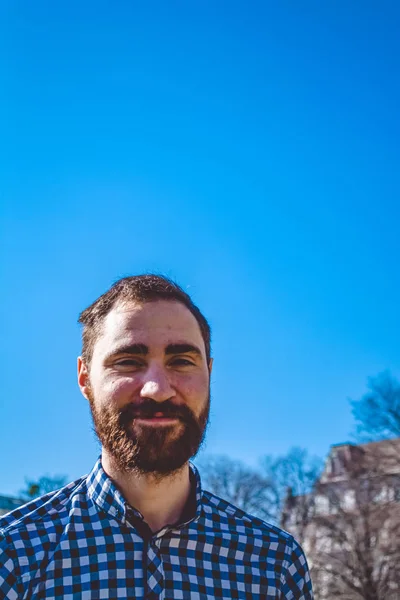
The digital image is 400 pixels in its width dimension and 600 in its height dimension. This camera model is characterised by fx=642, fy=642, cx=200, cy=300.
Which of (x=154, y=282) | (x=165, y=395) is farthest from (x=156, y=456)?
(x=154, y=282)

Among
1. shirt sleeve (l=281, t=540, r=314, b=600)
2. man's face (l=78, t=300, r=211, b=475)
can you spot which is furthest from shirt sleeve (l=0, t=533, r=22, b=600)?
shirt sleeve (l=281, t=540, r=314, b=600)

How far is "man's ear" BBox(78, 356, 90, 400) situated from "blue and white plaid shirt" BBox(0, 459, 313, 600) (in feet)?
0.94

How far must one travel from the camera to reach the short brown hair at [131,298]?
8.34 feet

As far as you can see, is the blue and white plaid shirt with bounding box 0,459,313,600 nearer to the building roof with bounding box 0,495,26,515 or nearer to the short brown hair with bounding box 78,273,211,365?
the short brown hair with bounding box 78,273,211,365

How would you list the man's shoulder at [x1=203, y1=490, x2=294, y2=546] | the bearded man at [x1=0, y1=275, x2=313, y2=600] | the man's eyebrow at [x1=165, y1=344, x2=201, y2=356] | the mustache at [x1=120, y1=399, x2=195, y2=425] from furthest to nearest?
1. the man's shoulder at [x1=203, y1=490, x2=294, y2=546]
2. the man's eyebrow at [x1=165, y1=344, x2=201, y2=356]
3. the mustache at [x1=120, y1=399, x2=195, y2=425]
4. the bearded man at [x1=0, y1=275, x2=313, y2=600]

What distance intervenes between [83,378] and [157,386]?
45 cm

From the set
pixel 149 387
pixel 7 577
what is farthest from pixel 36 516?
pixel 149 387

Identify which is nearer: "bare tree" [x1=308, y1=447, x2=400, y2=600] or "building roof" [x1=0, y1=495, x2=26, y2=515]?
"bare tree" [x1=308, y1=447, x2=400, y2=600]

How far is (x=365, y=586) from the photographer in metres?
27.9

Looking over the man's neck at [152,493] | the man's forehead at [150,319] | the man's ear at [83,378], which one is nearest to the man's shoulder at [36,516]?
the man's neck at [152,493]

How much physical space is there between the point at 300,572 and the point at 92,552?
2.67 ft

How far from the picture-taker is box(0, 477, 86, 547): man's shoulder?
86.6 inches

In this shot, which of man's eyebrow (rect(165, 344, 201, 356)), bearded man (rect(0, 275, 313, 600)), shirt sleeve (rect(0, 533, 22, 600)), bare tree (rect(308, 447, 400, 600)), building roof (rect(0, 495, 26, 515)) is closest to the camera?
shirt sleeve (rect(0, 533, 22, 600))

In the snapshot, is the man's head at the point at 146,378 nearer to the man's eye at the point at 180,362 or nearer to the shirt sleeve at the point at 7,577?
the man's eye at the point at 180,362
